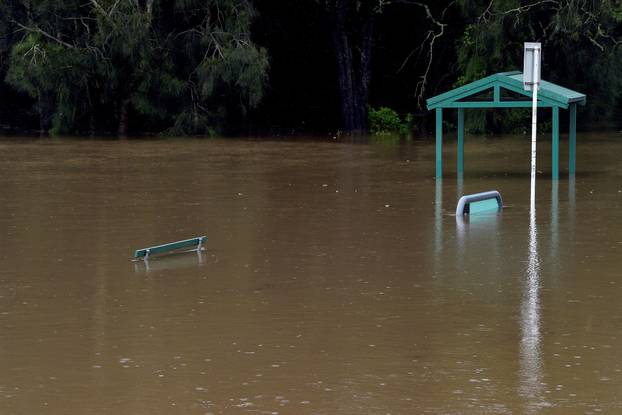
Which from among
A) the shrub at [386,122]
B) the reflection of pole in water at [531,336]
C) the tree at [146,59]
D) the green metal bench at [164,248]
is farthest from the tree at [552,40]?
the green metal bench at [164,248]

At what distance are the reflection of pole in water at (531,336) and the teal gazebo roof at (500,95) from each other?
7951 mm

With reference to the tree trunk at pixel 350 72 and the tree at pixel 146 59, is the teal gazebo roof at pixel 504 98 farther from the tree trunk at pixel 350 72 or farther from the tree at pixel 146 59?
the tree trunk at pixel 350 72

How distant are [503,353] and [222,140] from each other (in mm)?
24845

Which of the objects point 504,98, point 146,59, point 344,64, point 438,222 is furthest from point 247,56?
point 438,222

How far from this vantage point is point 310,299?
37.7 ft

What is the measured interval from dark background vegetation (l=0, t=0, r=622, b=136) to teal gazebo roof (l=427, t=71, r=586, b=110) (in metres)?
11.6

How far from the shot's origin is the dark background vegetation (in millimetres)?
34594

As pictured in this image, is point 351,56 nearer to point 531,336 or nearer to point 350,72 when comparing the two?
point 350,72

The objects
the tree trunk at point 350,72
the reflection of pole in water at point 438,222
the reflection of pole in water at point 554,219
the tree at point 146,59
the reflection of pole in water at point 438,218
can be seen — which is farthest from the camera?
the tree trunk at point 350,72

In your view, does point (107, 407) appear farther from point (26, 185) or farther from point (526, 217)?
point (26, 185)

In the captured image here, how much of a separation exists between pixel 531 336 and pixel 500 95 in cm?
1333

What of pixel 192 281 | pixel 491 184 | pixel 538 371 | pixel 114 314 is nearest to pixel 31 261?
pixel 192 281

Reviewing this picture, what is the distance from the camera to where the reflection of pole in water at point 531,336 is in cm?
848

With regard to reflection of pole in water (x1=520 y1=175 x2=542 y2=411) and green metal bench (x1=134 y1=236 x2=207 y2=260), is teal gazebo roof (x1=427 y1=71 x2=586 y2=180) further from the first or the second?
green metal bench (x1=134 y1=236 x2=207 y2=260)
